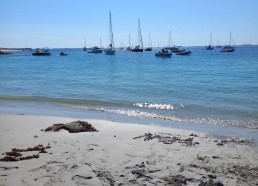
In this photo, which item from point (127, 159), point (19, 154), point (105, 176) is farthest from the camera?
point (19, 154)

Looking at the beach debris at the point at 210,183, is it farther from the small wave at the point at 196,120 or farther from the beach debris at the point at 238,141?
the small wave at the point at 196,120

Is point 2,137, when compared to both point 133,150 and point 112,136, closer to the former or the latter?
point 112,136

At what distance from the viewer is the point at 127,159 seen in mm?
8617

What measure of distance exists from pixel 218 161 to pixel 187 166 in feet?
3.52

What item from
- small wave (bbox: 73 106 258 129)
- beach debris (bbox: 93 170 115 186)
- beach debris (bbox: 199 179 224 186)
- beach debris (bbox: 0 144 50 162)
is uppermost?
beach debris (bbox: 0 144 50 162)

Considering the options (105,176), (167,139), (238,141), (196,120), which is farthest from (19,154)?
(196,120)

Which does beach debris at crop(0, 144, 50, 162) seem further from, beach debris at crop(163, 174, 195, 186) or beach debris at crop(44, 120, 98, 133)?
beach debris at crop(163, 174, 195, 186)

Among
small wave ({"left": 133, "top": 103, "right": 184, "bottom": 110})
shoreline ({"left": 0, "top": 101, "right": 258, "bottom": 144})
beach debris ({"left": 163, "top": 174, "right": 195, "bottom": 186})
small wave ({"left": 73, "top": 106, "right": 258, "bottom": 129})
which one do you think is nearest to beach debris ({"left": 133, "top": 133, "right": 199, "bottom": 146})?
shoreline ({"left": 0, "top": 101, "right": 258, "bottom": 144})

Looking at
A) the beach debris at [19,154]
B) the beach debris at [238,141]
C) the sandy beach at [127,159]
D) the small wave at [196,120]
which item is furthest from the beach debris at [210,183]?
the small wave at [196,120]

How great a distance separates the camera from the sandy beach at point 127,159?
7371 millimetres

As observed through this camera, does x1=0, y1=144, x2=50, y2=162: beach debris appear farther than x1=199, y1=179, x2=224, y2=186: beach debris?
Yes

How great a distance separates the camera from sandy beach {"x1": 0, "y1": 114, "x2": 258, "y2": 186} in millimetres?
7371

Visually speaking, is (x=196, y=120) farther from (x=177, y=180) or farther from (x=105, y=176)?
(x=105, y=176)

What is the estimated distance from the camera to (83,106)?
20.6m
